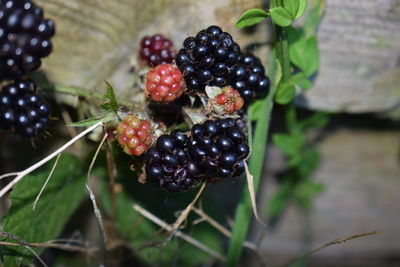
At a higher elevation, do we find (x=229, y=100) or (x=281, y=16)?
(x=281, y=16)

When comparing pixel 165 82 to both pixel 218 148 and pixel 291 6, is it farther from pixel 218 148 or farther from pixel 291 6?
pixel 291 6

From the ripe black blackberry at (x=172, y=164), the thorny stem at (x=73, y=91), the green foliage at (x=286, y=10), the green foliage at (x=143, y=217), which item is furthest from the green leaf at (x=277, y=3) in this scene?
the green foliage at (x=143, y=217)

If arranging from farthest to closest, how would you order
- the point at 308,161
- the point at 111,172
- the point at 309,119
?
the point at 308,161
the point at 309,119
the point at 111,172

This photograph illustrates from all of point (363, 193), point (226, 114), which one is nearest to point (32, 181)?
point (226, 114)

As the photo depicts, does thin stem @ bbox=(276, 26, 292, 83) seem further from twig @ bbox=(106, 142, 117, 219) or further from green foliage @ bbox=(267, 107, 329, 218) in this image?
twig @ bbox=(106, 142, 117, 219)

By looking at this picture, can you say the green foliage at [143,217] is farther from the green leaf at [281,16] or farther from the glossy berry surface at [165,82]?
the green leaf at [281,16]

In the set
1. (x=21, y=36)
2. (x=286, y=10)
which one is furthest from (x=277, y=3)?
(x=21, y=36)

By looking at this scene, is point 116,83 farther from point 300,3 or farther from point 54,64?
point 300,3
